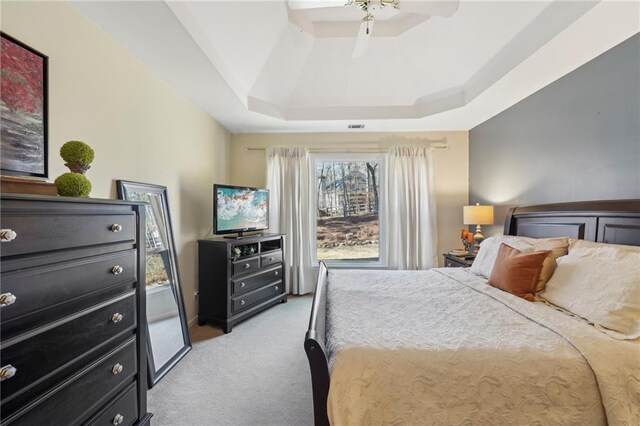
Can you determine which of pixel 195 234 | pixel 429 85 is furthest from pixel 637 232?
pixel 195 234

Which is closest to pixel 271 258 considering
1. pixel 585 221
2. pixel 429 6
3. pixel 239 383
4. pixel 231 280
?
pixel 231 280

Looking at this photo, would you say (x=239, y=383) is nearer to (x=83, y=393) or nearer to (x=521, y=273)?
(x=83, y=393)

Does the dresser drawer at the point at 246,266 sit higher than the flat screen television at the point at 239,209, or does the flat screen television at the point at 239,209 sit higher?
the flat screen television at the point at 239,209

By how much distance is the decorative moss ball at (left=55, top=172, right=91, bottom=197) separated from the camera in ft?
4.13

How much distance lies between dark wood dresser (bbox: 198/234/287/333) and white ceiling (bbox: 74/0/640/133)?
1.67 meters

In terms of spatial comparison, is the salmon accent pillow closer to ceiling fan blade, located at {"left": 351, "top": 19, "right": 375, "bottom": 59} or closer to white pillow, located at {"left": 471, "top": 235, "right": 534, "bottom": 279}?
white pillow, located at {"left": 471, "top": 235, "right": 534, "bottom": 279}

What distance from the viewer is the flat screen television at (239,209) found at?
331 cm

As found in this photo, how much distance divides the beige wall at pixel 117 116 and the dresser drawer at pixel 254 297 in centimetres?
58

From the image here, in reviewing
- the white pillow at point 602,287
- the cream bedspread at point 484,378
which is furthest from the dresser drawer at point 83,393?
the white pillow at point 602,287

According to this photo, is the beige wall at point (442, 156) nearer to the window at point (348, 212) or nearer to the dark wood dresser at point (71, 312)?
the window at point (348, 212)

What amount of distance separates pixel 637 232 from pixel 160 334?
3.54 meters

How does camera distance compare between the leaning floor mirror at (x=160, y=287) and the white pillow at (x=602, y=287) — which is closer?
the white pillow at (x=602, y=287)

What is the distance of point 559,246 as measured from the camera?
2.14 m

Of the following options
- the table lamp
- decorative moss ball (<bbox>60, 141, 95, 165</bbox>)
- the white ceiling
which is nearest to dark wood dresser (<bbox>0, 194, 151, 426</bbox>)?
decorative moss ball (<bbox>60, 141, 95, 165</bbox>)
